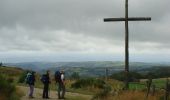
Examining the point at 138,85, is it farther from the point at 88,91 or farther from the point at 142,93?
the point at 142,93

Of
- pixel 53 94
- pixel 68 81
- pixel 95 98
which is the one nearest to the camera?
pixel 95 98

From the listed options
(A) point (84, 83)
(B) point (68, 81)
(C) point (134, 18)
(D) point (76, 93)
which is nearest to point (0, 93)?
(C) point (134, 18)

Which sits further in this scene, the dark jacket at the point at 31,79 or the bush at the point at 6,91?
the dark jacket at the point at 31,79

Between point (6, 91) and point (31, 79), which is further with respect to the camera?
point (31, 79)

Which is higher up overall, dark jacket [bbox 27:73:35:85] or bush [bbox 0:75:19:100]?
dark jacket [bbox 27:73:35:85]

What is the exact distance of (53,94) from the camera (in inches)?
1356

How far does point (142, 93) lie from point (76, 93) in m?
9.96

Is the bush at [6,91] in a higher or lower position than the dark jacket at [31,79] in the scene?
lower

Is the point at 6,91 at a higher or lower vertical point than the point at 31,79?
lower

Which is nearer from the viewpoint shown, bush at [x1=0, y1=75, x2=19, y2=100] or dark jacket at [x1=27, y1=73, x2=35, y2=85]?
bush at [x1=0, y1=75, x2=19, y2=100]

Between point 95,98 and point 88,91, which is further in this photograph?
point 88,91

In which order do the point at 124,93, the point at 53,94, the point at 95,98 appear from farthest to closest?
the point at 53,94
the point at 95,98
the point at 124,93

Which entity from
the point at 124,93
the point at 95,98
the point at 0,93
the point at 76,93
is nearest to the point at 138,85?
the point at 76,93

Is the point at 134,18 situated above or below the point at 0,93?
above
